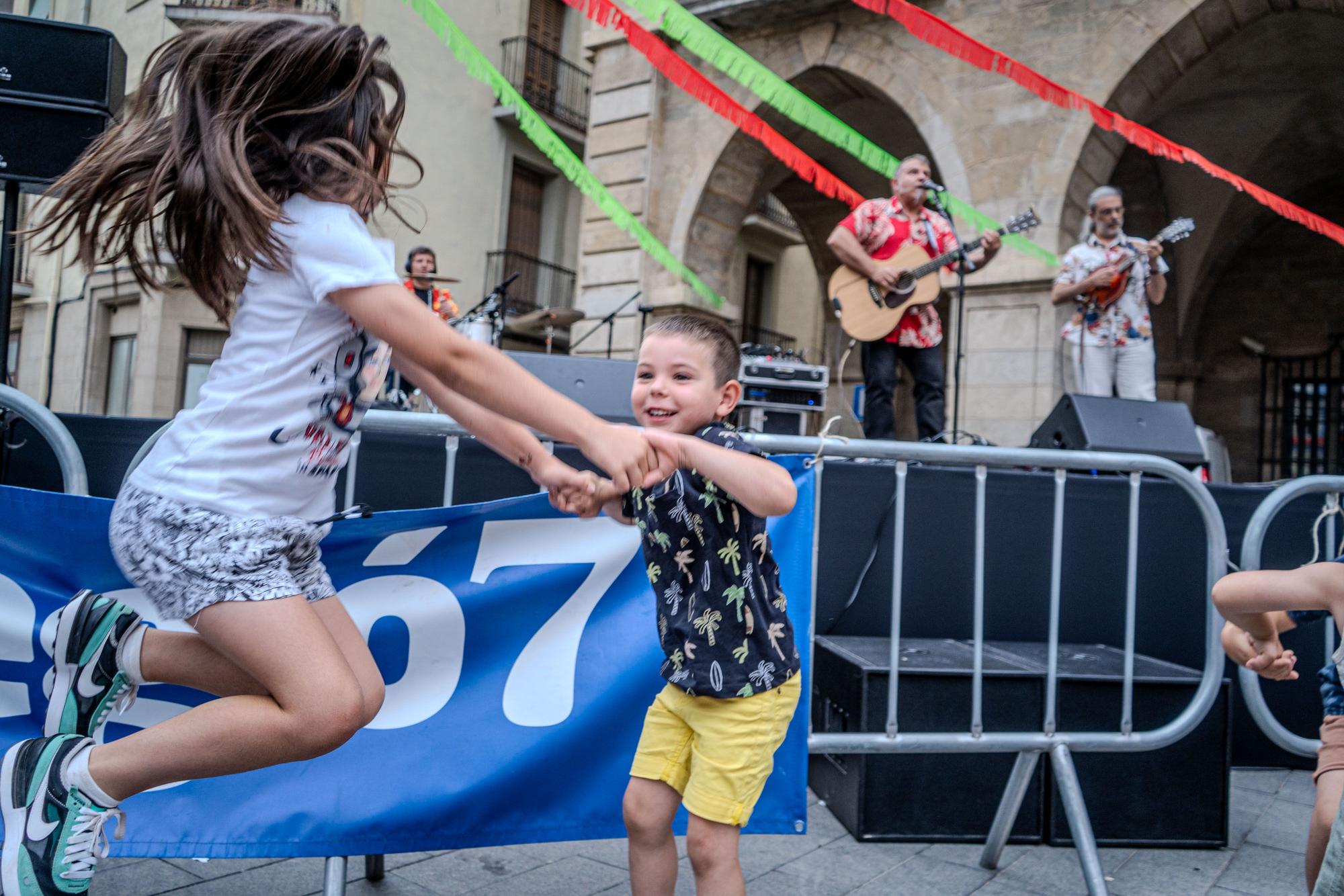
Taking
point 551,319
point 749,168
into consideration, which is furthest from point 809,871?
point 749,168

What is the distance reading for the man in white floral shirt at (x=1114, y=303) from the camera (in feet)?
20.9

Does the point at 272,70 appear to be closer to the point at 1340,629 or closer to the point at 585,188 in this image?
the point at 1340,629

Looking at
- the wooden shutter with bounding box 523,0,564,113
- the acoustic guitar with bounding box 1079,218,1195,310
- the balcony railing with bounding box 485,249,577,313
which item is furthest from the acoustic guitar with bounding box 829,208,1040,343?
the wooden shutter with bounding box 523,0,564,113

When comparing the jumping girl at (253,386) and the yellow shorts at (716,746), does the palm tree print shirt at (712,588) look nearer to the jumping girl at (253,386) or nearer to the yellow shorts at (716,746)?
the yellow shorts at (716,746)

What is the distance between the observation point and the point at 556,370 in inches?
223

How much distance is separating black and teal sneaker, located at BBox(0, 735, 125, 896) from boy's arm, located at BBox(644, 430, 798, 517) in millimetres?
1176

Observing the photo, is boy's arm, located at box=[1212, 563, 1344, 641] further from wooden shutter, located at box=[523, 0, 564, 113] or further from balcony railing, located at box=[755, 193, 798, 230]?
balcony railing, located at box=[755, 193, 798, 230]

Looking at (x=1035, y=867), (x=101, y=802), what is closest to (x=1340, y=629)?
(x=1035, y=867)

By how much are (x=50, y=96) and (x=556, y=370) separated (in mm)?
2852

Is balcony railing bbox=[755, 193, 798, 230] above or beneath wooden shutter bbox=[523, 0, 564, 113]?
beneath

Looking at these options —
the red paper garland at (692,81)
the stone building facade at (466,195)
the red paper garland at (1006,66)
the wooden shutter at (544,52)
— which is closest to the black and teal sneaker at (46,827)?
the red paper garland at (692,81)

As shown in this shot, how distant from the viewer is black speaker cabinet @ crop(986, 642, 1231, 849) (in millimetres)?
3225

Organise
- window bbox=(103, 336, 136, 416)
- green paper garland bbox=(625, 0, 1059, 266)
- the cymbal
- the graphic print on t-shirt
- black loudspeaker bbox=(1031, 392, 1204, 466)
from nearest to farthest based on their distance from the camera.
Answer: the graphic print on t-shirt → green paper garland bbox=(625, 0, 1059, 266) → black loudspeaker bbox=(1031, 392, 1204, 466) → the cymbal → window bbox=(103, 336, 136, 416)

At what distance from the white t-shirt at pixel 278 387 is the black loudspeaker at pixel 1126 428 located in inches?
168
